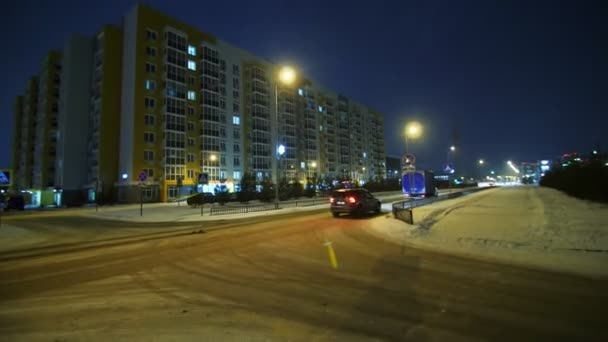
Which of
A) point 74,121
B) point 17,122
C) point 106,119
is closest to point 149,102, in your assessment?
point 106,119

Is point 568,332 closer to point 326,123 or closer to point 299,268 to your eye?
point 299,268

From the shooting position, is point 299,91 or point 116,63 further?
point 299,91

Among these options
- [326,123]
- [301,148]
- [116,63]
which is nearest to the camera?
[116,63]

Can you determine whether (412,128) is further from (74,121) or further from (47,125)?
(47,125)

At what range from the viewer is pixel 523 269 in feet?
22.4

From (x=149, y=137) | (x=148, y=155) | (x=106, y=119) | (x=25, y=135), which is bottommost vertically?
(x=148, y=155)

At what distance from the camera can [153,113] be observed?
173 feet

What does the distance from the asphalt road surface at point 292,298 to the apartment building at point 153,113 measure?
37717 millimetres

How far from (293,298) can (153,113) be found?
55.3 metres

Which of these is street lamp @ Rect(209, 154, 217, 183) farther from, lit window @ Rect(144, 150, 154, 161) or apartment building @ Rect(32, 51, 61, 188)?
apartment building @ Rect(32, 51, 61, 188)

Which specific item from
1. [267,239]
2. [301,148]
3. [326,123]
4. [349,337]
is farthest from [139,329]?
[326,123]

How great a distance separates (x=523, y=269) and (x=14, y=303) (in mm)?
9864

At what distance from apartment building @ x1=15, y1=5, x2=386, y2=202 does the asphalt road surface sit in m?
37.7

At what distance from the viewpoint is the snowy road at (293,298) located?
391cm
